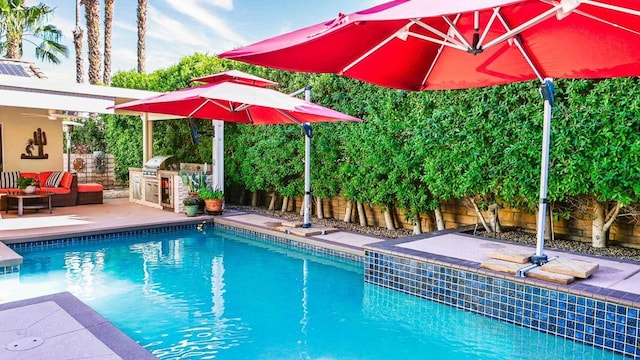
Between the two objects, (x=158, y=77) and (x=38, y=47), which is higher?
(x=38, y=47)

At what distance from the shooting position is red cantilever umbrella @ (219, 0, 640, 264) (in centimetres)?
269

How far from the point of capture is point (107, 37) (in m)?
25.0

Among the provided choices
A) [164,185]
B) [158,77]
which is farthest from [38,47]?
[164,185]

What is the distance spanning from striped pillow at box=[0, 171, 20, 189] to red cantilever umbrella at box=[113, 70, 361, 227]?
22.0 feet

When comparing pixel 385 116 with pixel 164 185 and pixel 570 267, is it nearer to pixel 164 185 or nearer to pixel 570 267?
pixel 570 267

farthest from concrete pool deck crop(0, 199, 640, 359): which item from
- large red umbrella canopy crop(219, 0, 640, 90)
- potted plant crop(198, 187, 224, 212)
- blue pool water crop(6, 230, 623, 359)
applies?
large red umbrella canopy crop(219, 0, 640, 90)

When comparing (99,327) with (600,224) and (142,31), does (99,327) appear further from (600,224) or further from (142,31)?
(142,31)

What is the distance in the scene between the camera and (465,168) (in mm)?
7449

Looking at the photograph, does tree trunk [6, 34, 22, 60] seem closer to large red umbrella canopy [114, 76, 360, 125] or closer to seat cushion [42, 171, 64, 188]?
seat cushion [42, 171, 64, 188]

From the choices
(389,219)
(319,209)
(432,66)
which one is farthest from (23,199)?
(432,66)

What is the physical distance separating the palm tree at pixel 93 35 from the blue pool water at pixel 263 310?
1858cm

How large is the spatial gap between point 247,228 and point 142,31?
19.3 meters

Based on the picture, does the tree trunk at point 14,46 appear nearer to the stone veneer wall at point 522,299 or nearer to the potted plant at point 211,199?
the potted plant at point 211,199

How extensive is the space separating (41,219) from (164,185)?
9.83ft
